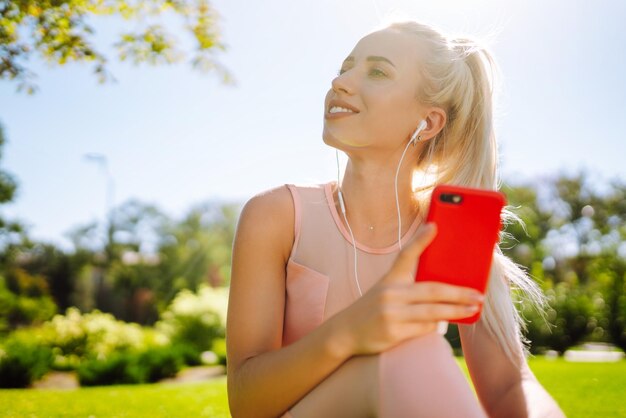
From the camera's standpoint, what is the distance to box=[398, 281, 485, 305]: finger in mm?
1355

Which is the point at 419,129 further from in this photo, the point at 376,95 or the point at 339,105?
the point at 339,105

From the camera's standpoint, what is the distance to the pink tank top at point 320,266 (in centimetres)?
221

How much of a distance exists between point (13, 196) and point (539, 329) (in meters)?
21.3

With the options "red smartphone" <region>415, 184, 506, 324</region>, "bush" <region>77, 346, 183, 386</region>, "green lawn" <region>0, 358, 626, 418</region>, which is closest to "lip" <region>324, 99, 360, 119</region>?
"red smartphone" <region>415, 184, 506, 324</region>

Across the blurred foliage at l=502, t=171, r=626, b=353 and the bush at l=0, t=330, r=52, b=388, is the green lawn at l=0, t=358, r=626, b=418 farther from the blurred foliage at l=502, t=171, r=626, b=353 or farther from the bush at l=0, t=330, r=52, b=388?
the blurred foliage at l=502, t=171, r=626, b=353

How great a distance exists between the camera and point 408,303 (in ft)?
4.52

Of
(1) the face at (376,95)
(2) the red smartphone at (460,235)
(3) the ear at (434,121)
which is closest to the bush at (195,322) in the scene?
(3) the ear at (434,121)

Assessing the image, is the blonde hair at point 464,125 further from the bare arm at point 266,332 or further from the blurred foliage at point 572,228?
the blurred foliage at point 572,228

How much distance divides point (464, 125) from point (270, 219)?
1.09 metres

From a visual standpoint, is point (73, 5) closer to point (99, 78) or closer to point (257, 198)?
point (99, 78)

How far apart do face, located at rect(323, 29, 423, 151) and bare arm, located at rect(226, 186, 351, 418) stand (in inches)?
14.7

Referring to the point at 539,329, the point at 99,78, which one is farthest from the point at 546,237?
the point at 99,78

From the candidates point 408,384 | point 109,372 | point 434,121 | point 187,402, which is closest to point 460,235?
point 408,384

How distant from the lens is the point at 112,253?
46531mm
